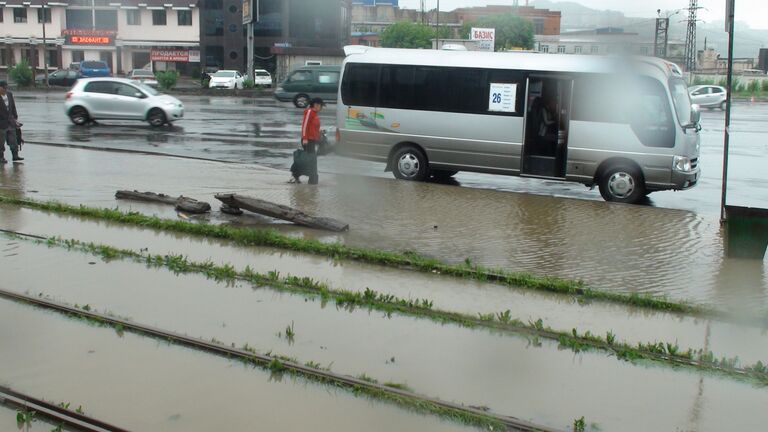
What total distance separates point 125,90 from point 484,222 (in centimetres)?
1686

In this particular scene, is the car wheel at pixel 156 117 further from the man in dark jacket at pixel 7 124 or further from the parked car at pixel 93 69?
the parked car at pixel 93 69

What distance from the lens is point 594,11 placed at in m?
6.95

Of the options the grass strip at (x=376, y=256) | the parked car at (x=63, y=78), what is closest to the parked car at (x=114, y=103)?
the grass strip at (x=376, y=256)

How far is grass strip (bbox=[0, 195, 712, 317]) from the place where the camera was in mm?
7648

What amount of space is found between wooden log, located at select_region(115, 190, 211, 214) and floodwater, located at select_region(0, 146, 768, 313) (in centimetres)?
16

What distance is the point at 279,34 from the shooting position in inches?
2640

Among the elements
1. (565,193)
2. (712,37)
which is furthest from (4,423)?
(565,193)

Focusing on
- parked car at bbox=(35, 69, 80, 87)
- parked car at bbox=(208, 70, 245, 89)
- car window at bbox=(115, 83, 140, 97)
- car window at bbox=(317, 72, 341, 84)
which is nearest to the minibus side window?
car window at bbox=(115, 83, 140, 97)

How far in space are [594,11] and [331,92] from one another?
2999 centimetres

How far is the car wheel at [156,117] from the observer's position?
2484 centimetres

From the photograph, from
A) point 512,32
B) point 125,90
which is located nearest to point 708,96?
point 512,32

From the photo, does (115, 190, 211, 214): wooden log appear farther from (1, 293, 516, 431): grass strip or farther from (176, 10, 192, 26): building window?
(176, 10, 192, 26): building window

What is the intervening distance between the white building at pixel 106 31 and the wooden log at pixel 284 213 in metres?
63.6

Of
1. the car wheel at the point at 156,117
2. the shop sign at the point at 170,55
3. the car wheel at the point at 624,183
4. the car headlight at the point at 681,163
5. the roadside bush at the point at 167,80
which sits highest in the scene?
the shop sign at the point at 170,55
